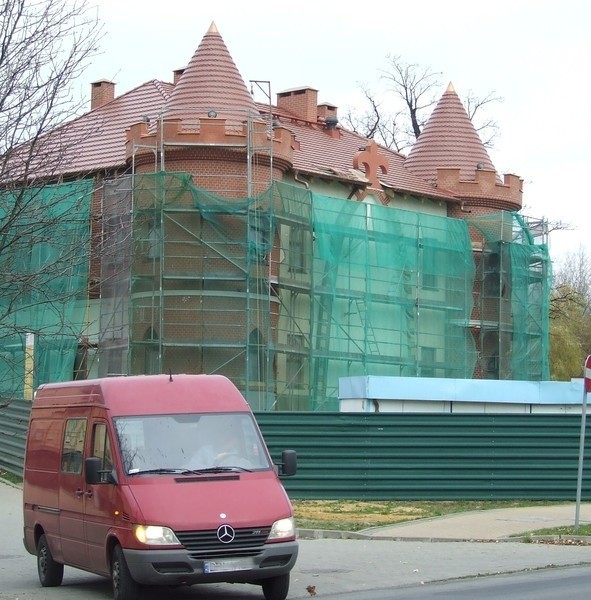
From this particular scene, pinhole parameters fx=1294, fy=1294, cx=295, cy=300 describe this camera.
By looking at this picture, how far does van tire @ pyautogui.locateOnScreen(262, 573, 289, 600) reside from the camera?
1206 centimetres

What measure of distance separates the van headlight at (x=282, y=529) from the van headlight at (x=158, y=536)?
880mm

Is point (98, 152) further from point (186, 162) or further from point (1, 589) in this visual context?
point (1, 589)

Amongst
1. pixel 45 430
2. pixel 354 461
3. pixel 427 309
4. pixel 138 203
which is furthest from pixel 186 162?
pixel 45 430

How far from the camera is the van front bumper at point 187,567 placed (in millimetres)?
11414

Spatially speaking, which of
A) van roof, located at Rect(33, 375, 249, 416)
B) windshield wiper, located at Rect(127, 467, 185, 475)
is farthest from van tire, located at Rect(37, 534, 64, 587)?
windshield wiper, located at Rect(127, 467, 185, 475)

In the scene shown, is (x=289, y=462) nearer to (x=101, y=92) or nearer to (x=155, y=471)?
(x=155, y=471)

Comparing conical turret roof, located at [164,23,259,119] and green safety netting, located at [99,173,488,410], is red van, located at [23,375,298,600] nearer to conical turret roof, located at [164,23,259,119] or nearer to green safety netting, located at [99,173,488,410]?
green safety netting, located at [99,173,488,410]

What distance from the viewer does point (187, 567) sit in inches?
450

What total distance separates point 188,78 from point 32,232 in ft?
86.5

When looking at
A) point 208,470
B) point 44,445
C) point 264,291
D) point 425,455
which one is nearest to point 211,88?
point 264,291

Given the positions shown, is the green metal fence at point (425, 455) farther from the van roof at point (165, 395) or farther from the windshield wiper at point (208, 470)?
the windshield wiper at point (208, 470)

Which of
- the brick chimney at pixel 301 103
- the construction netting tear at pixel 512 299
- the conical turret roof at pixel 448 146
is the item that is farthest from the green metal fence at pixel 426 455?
the brick chimney at pixel 301 103

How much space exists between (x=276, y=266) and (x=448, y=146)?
1281 centimetres

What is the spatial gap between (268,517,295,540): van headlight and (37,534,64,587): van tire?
326cm
